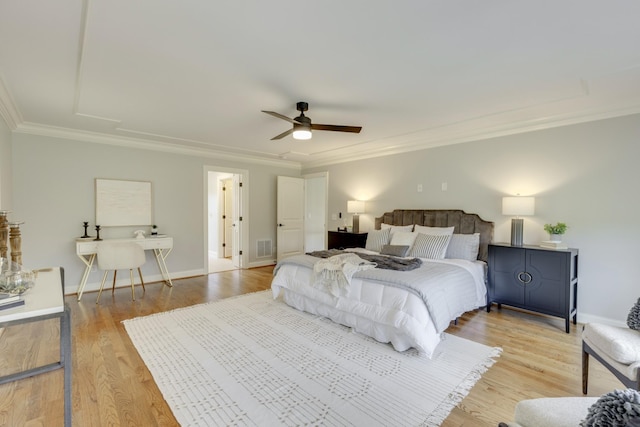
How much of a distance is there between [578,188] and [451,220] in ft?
4.91

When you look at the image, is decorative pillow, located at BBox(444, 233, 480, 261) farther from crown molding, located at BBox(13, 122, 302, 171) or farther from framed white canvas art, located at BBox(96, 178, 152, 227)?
framed white canvas art, located at BBox(96, 178, 152, 227)

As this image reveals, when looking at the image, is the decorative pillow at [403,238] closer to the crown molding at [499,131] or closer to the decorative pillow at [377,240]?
the decorative pillow at [377,240]

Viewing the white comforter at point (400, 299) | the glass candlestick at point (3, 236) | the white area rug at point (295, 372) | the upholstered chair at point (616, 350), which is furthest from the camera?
the glass candlestick at point (3, 236)

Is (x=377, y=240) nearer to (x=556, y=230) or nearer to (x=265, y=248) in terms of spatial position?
(x=556, y=230)

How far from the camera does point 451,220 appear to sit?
4.42 m

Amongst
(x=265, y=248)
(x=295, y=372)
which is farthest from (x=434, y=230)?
(x=265, y=248)

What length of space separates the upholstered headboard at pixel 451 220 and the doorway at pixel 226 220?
10.5ft

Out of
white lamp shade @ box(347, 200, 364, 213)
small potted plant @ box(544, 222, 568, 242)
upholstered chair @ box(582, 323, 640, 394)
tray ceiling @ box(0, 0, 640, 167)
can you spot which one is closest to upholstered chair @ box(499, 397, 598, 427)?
upholstered chair @ box(582, 323, 640, 394)

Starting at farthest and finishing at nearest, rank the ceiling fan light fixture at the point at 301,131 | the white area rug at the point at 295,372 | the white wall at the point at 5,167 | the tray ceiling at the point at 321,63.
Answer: the white wall at the point at 5,167 < the ceiling fan light fixture at the point at 301,131 < the white area rug at the point at 295,372 < the tray ceiling at the point at 321,63

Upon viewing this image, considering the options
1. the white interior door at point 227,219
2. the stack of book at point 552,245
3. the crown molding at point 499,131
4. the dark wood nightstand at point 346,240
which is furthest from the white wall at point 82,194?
the stack of book at point 552,245

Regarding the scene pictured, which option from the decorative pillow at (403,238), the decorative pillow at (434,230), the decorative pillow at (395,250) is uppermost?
the decorative pillow at (434,230)

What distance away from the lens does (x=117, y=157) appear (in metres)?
4.77

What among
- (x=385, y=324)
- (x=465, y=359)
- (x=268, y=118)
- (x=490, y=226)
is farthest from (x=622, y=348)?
(x=268, y=118)

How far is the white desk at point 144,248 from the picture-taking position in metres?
4.22
